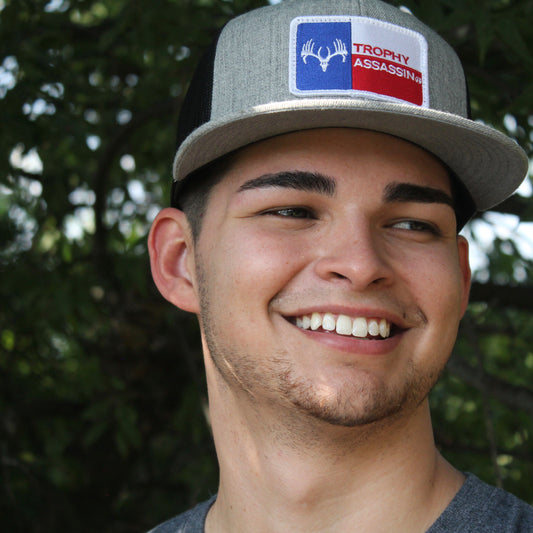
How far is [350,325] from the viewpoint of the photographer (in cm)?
160

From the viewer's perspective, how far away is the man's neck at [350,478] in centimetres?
164

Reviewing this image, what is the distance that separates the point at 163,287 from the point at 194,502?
4.86 feet

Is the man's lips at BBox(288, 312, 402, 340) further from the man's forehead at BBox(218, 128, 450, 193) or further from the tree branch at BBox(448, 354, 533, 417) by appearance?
the tree branch at BBox(448, 354, 533, 417)

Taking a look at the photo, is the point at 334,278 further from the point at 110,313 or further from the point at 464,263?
the point at 110,313

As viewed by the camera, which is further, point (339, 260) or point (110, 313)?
point (110, 313)

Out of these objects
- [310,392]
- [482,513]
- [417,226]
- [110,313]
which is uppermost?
[417,226]

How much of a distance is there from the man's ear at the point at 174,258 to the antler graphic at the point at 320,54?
57 centimetres

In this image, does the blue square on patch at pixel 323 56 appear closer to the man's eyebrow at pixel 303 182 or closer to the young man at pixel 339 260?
the young man at pixel 339 260

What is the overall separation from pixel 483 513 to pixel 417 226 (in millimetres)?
662

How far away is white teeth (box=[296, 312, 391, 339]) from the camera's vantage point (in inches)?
63.1

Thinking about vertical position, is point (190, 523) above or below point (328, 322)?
below

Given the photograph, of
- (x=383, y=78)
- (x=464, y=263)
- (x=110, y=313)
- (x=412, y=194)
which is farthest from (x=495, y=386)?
(x=110, y=313)

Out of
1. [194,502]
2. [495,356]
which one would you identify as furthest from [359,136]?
[495,356]

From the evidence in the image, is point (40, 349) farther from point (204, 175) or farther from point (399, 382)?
point (399, 382)
